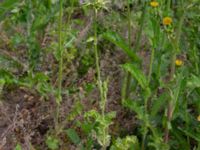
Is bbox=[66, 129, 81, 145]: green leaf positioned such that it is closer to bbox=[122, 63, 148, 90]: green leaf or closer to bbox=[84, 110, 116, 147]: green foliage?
bbox=[84, 110, 116, 147]: green foliage

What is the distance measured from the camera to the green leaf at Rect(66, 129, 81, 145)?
2.71 m

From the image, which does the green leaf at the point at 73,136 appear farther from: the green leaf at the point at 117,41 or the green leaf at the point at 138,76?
the green leaf at the point at 117,41

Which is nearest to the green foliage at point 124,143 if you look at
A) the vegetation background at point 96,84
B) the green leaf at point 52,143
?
the vegetation background at point 96,84

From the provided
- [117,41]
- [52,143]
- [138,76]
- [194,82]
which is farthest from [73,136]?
[194,82]

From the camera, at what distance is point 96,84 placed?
300 cm

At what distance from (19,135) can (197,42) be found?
1194 millimetres

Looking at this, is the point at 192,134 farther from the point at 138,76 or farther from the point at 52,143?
the point at 52,143

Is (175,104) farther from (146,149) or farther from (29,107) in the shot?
(29,107)

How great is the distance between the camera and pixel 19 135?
279 cm

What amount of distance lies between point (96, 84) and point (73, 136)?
0.42 meters

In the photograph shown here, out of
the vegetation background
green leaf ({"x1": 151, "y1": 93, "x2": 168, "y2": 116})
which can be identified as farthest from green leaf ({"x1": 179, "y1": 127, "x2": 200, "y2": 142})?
green leaf ({"x1": 151, "y1": 93, "x2": 168, "y2": 116})

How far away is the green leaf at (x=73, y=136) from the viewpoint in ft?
8.90

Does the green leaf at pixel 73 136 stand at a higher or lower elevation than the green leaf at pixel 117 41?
lower

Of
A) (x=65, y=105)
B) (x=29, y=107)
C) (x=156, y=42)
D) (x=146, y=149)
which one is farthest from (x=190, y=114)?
(x=29, y=107)
